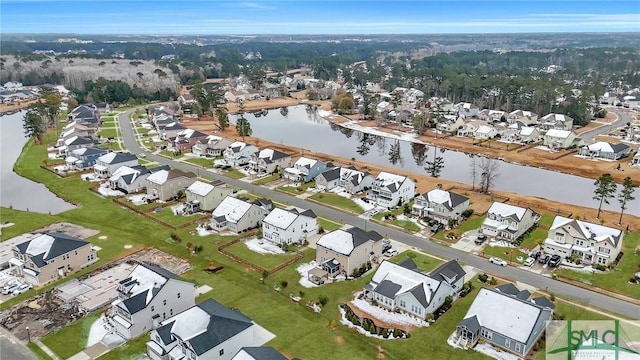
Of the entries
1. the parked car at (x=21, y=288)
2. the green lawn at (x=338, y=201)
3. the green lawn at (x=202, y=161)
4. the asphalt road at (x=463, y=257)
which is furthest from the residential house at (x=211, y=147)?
the parked car at (x=21, y=288)

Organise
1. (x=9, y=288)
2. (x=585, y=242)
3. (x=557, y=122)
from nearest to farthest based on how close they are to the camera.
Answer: (x=9, y=288)
(x=585, y=242)
(x=557, y=122)

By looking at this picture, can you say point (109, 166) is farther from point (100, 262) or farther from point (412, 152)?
point (412, 152)

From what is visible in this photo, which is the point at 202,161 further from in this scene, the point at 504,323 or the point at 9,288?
the point at 504,323

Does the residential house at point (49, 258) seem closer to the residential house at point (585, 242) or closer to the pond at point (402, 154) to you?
the residential house at point (585, 242)

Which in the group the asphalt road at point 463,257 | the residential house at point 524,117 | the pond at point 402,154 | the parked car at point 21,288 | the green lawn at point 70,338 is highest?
the residential house at point 524,117

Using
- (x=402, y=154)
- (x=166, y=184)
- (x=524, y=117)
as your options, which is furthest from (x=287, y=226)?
(x=524, y=117)

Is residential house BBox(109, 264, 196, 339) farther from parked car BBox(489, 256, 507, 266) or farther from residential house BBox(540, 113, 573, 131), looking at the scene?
residential house BBox(540, 113, 573, 131)
